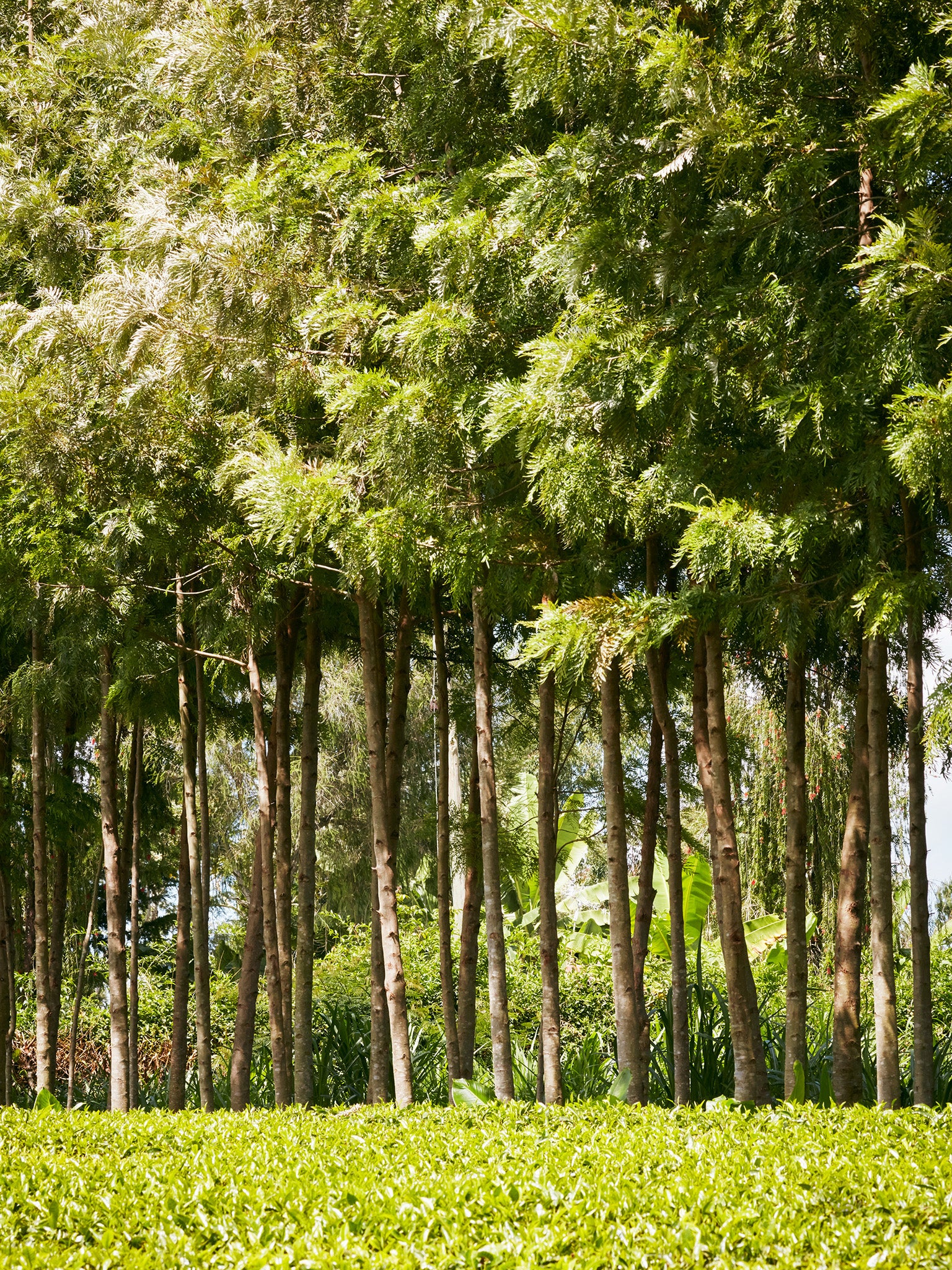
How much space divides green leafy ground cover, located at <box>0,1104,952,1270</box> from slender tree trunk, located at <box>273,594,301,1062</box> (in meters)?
2.41

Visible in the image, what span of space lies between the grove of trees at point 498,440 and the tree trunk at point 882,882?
0.07ft

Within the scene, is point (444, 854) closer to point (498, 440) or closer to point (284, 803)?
point (284, 803)

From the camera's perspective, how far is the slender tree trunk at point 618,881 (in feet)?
17.0

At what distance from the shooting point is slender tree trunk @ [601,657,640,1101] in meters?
Answer: 5.19

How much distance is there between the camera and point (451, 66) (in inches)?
210

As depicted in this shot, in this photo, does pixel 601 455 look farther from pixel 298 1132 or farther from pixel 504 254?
pixel 298 1132

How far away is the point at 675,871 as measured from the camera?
20.4 feet

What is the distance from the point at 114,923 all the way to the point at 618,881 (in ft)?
11.8

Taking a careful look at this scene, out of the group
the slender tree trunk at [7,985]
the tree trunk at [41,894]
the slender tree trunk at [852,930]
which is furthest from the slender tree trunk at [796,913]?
the slender tree trunk at [7,985]

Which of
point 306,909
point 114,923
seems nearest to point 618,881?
point 306,909

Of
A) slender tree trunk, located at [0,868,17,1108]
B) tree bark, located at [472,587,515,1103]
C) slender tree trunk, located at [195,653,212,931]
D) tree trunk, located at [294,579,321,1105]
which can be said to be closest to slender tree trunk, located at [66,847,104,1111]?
slender tree trunk, located at [0,868,17,1108]

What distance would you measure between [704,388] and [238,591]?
10.8ft

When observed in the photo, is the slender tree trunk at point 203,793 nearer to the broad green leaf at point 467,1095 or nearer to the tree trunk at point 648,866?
the broad green leaf at point 467,1095

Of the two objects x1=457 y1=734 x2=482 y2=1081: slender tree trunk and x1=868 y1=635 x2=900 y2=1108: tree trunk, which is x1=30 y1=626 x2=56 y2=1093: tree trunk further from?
x1=868 y1=635 x2=900 y2=1108: tree trunk
